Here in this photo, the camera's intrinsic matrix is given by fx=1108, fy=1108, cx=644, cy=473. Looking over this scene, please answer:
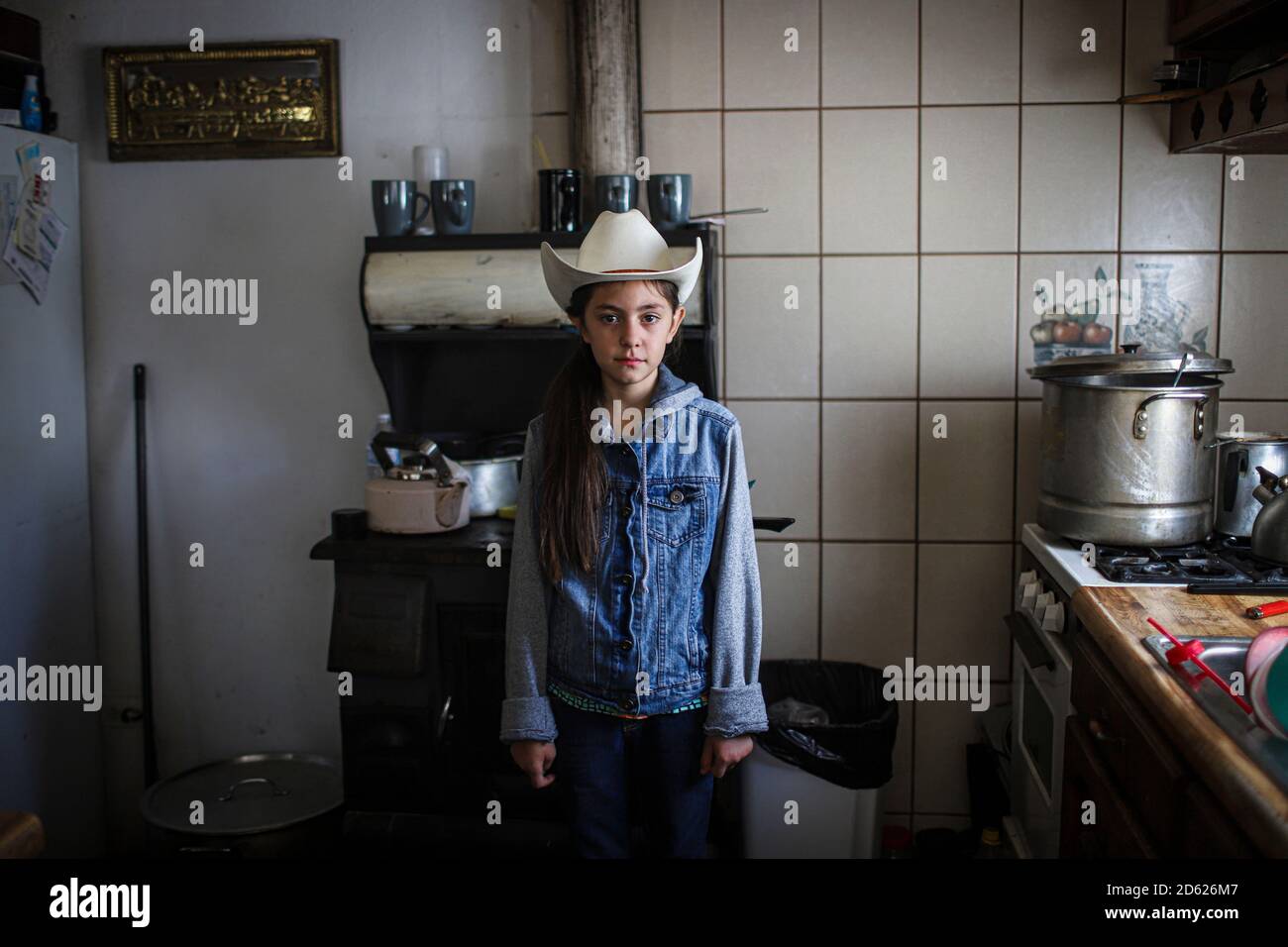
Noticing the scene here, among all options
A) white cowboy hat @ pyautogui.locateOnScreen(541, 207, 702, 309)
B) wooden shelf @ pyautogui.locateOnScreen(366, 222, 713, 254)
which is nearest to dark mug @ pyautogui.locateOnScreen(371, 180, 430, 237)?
wooden shelf @ pyautogui.locateOnScreen(366, 222, 713, 254)

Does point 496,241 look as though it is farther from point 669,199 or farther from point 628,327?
point 628,327

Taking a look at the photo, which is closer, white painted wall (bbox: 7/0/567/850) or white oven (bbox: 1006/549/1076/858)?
white oven (bbox: 1006/549/1076/858)

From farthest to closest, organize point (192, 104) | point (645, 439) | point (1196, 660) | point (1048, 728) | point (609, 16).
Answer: point (192, 104)
point (609, 16)
point (1048, 728)
point (645, 439)
point (1196, 660)

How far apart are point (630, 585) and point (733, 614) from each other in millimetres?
152

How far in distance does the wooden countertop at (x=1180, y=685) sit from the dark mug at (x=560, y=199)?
3.74 feet

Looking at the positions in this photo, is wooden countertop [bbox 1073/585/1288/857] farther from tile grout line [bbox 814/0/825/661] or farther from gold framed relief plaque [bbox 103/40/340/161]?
→ gold framed relief plaque [bbox 103/40/340/161]

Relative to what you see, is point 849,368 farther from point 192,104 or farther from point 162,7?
point 162,7

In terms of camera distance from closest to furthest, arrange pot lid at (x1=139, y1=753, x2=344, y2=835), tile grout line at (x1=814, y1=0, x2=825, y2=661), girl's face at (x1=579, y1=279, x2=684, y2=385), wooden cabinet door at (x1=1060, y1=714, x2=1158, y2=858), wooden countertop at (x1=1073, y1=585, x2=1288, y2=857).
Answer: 1. wooden countertop at (x1=1073, y1=585, x2=1288, y2=857)
2. wooden cabinet door at (x1=1060, y1=714, x2=1158, y2=858)
3. girl's face at (x1=579, y1=279, x2=684, y2=385)
4. pot lid at (x1=139, y1=753, x2=344, y2=835)
5. tile grout line at (x1=814, y1=0, x2=825, y2=661)

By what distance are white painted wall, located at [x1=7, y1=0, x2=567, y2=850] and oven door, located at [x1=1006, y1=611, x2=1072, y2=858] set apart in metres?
1.30

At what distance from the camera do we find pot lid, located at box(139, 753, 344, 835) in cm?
211

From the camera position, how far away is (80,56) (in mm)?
2348

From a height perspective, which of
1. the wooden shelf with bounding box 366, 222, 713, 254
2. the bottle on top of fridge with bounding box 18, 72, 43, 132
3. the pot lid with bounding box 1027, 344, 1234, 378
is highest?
the bottle on top of fridge with bounding box 18, 72, 43, 132
